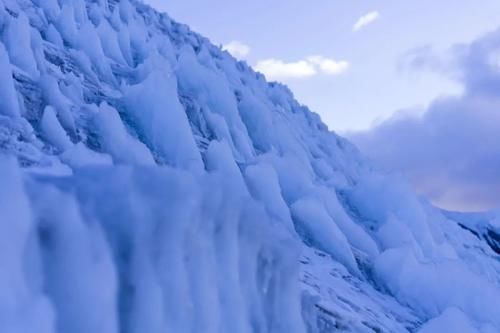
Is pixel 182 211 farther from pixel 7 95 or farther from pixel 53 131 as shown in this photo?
pixel 7 95

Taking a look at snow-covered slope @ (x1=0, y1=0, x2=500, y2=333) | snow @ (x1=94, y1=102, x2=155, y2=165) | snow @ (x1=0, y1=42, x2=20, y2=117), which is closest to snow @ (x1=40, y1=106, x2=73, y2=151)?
snow-covered slope @ (x1=0, y1=0, x2=500, y2=333)

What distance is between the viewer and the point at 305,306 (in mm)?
10625

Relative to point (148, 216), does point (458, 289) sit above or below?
below

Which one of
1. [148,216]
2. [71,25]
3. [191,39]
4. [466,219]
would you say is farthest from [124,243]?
[466,219]

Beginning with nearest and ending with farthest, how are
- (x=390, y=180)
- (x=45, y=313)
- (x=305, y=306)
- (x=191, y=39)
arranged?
(x=45, y=313)
(x=305, y=306)
(x=390, y=180)
(x=191, y=39)

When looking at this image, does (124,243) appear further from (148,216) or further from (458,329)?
(458,329)

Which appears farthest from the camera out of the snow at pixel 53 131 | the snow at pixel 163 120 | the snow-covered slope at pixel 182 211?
the snow at pixel 163 120

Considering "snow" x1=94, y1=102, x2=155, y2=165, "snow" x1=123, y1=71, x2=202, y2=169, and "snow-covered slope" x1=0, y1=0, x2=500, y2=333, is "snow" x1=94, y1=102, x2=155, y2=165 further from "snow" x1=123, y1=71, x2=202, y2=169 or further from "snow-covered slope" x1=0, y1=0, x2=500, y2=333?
"snow" x1=123, y1=71, x2=202, y2=169

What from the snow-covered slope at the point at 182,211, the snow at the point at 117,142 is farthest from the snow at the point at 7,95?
the snow at the point at 117,142

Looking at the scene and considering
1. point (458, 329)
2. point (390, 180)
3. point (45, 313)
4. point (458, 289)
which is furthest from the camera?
point (390, 180)

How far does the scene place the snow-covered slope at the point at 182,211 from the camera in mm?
6480

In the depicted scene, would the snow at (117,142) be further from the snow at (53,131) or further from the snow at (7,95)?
the snow at (7,95)

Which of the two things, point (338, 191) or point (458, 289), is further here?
point (338, 191)

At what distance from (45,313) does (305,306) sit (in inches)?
212
